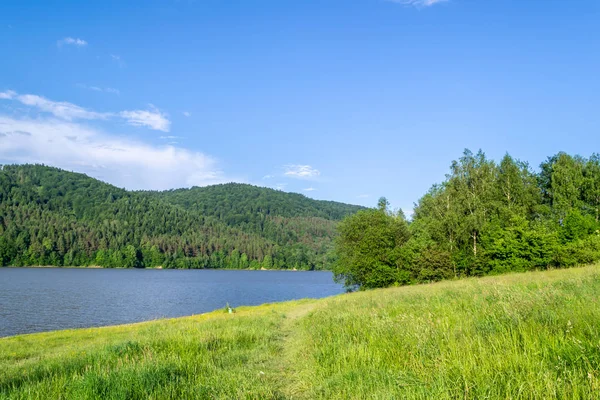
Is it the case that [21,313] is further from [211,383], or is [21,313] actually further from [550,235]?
[550,235]

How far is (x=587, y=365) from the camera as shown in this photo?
4.73m

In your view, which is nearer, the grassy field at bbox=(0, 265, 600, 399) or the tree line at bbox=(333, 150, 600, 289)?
the grassy field at bbox=(0, 265, 600, 399)

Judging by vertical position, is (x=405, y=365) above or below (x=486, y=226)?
below

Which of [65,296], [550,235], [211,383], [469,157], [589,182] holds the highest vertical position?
[469,157]

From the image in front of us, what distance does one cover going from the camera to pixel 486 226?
161 ft

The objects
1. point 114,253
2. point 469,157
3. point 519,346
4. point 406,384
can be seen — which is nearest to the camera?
point 406,384

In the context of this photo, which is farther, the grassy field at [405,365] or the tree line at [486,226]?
the tree line at [486,226]

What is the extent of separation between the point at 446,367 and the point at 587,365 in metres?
1.74

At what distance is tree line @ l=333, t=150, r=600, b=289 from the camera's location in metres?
46.6

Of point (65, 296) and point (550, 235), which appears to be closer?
point (550, 235)

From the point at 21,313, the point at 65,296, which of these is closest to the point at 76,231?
the point at 65,296

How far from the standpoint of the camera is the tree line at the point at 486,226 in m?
46.6

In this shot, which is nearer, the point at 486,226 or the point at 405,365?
the point at 405,365

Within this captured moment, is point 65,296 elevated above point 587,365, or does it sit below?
below
